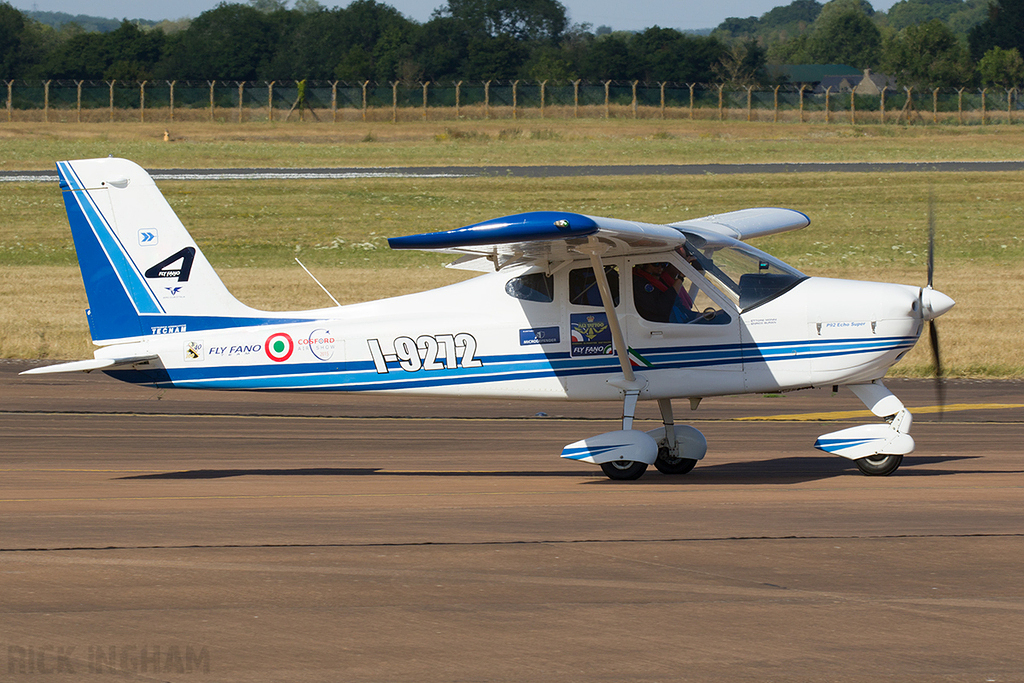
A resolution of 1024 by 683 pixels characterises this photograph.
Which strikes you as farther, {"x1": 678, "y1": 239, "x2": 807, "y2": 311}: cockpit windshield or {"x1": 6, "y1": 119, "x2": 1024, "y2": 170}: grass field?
{"x1": 6, "y1": 119, "x2": 1024, "y2": 170}: grass field

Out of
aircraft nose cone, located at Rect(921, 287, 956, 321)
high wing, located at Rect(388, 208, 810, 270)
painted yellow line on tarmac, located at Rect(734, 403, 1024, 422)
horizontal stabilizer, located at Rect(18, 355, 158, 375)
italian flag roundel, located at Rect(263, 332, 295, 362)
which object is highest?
high wing, located at Rect(388, 208, 810, 270)

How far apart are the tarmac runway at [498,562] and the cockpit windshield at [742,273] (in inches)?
67.1

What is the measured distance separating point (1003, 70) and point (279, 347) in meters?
116

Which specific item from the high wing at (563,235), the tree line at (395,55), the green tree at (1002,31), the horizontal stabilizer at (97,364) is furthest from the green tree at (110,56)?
the high wing at (563,235)

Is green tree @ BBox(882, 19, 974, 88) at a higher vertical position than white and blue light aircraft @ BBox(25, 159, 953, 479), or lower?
higher

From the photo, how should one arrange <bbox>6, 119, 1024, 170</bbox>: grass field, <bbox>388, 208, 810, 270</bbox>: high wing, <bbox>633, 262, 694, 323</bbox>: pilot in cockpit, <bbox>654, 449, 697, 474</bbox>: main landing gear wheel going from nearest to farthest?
<bbox>388, 208, 810, 270</bbox>: high wing → <bbox>633, 262, 694, 323</bbox>: pilot in cockpit → <bbox>654, 449, 697, 474</bbox>: main landing gear wheel → <bbox>6, 119, 1024, 170</bbox>: grass field

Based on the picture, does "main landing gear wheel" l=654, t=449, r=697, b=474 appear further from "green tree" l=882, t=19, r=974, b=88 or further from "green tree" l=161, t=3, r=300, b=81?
"green tree" l=882, t=19, r=974, b=88

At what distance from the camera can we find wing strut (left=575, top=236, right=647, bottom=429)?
10234mm

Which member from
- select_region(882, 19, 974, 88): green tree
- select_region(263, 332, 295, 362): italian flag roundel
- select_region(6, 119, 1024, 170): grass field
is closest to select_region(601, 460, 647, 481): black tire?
select_region(263, 332, 295, 362): italian flag roundel

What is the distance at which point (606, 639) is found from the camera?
612 cm

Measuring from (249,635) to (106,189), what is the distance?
6.41 meters

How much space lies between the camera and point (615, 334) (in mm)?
10555

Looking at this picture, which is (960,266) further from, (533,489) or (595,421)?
(533,489)

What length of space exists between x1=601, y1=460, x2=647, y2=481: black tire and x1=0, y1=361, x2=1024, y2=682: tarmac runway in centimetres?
21
